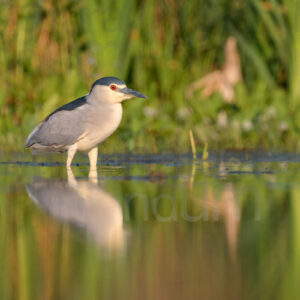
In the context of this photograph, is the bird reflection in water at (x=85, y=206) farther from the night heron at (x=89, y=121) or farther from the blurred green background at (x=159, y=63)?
the blurred green background at (x=159, y=63)

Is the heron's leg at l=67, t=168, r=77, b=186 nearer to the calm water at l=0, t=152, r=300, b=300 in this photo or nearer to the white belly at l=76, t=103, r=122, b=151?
the calm water at l=0, t=152, r=300, b=300

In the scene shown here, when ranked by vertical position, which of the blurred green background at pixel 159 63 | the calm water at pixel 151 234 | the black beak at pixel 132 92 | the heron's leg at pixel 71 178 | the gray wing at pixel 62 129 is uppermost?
the blurred green background at pixel 159 63

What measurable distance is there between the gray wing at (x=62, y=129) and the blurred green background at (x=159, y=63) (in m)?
1.67

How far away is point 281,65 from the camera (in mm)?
11719

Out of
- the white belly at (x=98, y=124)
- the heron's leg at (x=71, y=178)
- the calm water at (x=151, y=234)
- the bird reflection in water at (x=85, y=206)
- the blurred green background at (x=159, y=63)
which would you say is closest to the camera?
the calm water at (x=151, y=234)

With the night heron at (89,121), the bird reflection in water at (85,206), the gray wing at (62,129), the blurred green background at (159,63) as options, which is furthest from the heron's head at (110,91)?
the blurred green background at (159,63)

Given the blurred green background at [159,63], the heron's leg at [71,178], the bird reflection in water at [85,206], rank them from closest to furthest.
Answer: the bird reflection in water at [85,206], the heron's leg at [71,178], the blurred green background at [159,63]

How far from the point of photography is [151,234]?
433cm

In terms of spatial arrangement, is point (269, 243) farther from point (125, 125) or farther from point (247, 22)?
point (247, 22)

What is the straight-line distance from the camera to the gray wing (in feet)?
25.5

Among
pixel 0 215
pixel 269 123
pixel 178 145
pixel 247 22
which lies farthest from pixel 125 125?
pixel 0 215

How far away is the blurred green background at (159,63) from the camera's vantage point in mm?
10312

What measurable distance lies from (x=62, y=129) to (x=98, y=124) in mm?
382

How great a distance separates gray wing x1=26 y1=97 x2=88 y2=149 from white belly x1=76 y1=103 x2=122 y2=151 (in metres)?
0.06
